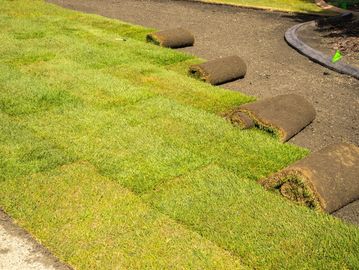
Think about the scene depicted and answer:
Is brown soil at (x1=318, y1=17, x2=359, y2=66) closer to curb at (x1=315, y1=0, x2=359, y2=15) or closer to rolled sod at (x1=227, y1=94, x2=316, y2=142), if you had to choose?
curb at (x1=315, y1=0, x2=359, y2=15)

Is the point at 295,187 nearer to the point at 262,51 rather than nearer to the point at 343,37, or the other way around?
the point at 262,51

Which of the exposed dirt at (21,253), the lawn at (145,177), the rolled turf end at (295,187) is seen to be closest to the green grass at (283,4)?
the lawn at (145,177)

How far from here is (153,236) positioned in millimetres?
5152

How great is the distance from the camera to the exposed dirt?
15.4 ft

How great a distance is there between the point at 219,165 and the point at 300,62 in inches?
284

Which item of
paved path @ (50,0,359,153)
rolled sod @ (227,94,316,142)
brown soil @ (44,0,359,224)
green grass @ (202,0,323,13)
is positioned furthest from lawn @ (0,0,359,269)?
green grass @ (202,0,323,13)

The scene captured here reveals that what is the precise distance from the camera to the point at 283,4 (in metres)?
20.3

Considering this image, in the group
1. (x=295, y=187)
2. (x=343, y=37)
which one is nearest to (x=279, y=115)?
(x=295, y=187)

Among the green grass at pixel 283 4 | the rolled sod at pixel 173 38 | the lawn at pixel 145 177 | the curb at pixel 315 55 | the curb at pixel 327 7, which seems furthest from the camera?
the green grass at pixel 283 4

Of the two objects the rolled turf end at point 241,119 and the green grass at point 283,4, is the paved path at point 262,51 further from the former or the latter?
the rolled turf end at point 241,119

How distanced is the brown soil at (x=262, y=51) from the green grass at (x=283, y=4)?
0.66m

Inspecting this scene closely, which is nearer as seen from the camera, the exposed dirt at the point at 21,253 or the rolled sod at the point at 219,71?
the exposed dirt at the point at 21,253

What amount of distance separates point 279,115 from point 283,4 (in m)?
14.1

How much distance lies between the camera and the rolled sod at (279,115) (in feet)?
25.5
